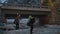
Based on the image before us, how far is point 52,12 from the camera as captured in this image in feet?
91.8

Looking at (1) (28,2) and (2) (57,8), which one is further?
(1) (28,2)

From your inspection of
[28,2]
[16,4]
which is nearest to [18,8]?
[16,4]

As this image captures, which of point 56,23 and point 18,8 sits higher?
point 18,8

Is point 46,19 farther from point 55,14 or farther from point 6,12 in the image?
point 6,12

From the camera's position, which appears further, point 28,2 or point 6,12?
point 28,2

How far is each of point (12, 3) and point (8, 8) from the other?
2261 millimetres

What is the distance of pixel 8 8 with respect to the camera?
27016mm

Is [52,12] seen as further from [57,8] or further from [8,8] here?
[8,8]

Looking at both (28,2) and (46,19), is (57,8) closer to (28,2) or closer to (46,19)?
(46,19)

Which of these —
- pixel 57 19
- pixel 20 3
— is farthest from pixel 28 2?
pixel 57 19

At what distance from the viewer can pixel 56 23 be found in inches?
1072

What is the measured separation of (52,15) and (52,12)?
1.33ft

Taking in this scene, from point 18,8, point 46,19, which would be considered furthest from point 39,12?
point 18,8

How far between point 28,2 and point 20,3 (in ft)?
4.41
